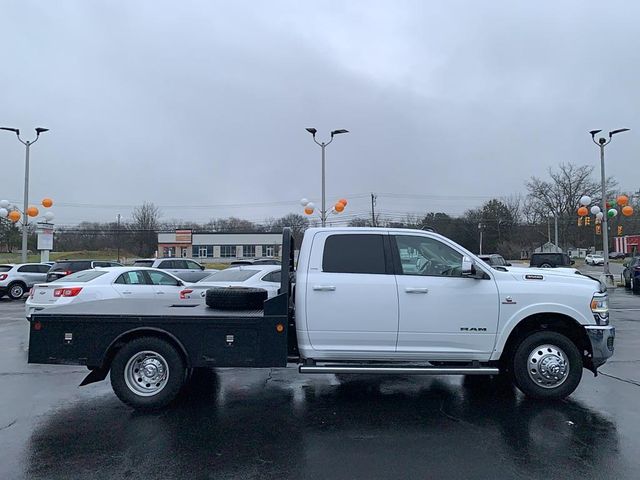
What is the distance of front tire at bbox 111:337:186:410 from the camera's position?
5.86 meters

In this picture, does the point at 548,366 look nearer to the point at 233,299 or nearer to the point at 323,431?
the point at 323,431

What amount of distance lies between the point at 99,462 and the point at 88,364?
1.58 m

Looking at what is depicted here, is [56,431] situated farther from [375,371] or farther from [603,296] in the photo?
[603,296]

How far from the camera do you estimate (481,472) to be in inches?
169

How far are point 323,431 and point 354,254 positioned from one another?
2.04 meters

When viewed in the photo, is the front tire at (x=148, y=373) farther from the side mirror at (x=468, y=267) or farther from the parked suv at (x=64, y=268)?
the parked suv at (x=64, y=268)

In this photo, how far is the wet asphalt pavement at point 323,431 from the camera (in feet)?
14.4

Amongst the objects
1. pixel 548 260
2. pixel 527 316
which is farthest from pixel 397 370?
pixel 548 260

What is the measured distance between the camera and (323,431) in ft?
17.4

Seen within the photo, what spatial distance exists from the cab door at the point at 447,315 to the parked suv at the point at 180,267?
17.1 metres

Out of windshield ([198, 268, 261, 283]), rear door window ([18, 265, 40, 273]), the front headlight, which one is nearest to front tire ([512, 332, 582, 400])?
the front headlight

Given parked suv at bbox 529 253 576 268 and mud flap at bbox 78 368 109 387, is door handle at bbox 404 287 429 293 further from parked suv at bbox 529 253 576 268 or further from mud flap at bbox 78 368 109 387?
parked suv at bbox 529 253 576 268

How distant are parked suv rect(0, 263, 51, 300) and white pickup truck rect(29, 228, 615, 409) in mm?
19555

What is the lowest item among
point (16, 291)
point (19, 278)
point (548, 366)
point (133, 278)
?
point (16, 291)
